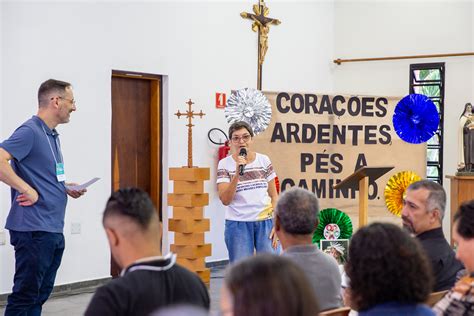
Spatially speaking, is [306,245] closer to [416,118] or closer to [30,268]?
[30,268]

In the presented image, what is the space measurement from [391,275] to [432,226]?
61.2 inches

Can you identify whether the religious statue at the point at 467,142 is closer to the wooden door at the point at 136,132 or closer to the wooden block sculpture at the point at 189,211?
the wooden block sculpture at the point at 189,211

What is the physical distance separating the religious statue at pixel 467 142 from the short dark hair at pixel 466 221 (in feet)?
19.2

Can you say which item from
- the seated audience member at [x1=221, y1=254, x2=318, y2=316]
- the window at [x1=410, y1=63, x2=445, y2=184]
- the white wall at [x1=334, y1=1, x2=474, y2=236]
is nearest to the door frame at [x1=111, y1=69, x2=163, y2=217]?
the white wall at [x1=334, y1=1, x2=474, y2=236]

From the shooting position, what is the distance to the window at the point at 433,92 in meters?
9.60

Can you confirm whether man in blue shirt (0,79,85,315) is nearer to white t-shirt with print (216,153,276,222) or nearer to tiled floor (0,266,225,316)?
white t-shirt with print (216,153,276,222)

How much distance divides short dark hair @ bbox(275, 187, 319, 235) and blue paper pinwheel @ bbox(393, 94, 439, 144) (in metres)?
3.55

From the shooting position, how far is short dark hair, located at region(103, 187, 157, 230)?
2.30 meters

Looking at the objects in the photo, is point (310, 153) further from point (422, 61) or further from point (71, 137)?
point (422, 61)

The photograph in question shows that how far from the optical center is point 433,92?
9.67 metres

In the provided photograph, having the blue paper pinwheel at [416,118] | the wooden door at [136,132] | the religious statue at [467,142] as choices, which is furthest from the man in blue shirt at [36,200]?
the religious statue at [467,142]

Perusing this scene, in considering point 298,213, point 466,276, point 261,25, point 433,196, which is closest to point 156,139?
point 261,25

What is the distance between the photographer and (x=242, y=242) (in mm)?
5113

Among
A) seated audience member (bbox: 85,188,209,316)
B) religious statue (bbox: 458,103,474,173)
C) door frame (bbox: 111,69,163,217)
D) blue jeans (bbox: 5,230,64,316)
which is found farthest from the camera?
religious statue (bbox: 458,103,474,173)
